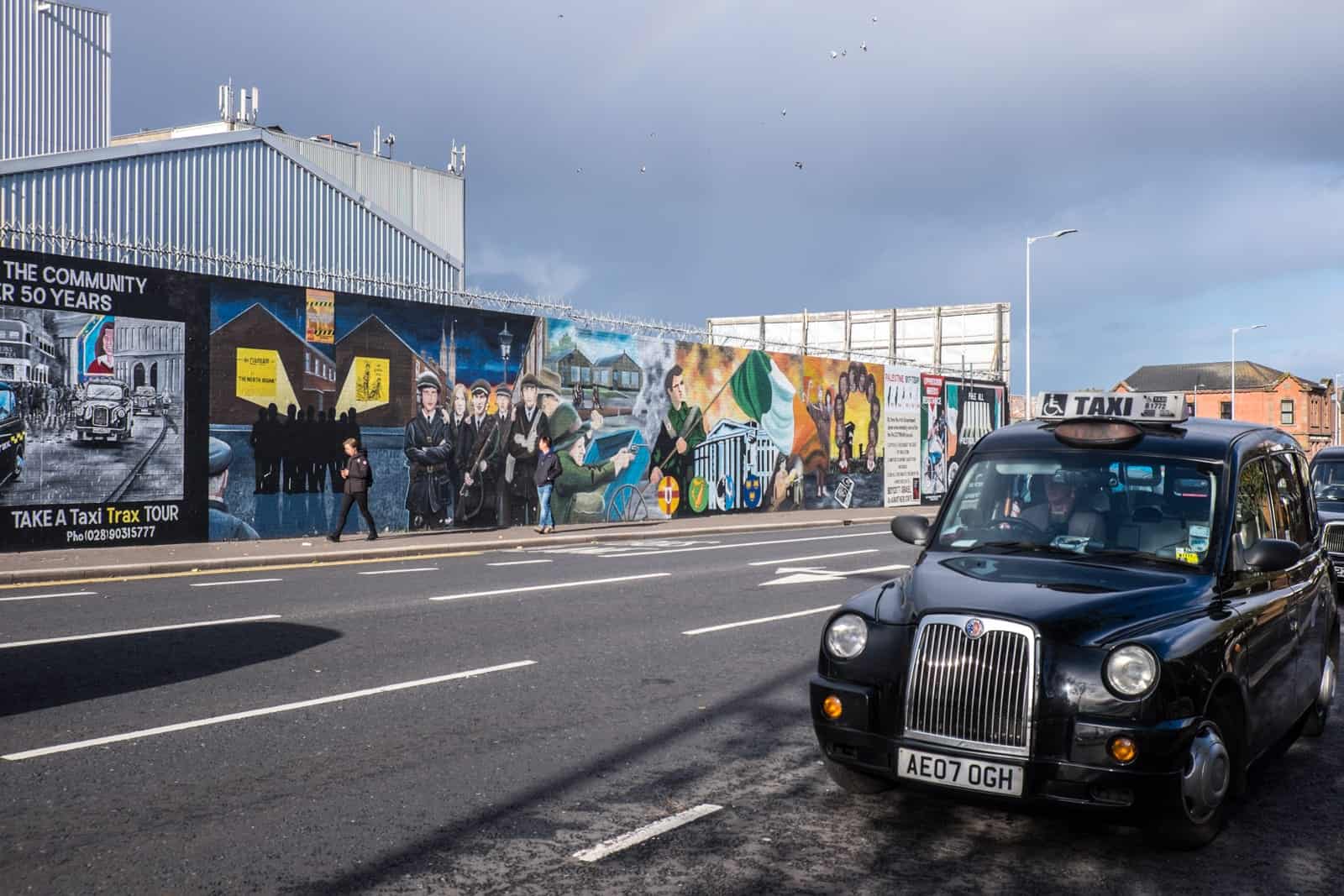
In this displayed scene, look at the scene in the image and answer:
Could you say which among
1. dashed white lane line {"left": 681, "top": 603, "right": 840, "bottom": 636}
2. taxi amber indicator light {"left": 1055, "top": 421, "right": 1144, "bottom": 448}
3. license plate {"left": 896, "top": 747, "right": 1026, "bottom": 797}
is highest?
taxi amber indicator light {"left": 1055, "top": 421, "right": 1144, "bottom": 448}

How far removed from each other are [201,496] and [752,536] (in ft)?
35.5

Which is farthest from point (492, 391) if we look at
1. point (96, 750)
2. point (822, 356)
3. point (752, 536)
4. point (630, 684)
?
point (96, 750)

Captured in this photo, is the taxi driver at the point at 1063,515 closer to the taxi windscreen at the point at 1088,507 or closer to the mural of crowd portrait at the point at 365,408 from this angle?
the taxi windscreen at the point at 1088,507

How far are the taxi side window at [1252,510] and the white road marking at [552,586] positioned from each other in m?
8.48

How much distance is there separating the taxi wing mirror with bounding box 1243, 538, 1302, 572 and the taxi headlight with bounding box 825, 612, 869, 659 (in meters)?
1.91

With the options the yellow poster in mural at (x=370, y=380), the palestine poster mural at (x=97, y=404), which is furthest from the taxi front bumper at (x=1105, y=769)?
the yellow poster in mural at (x=370, y=380)

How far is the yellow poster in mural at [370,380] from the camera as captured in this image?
2217 cm

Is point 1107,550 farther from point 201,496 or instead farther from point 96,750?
point 201,496

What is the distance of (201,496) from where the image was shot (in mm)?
19750

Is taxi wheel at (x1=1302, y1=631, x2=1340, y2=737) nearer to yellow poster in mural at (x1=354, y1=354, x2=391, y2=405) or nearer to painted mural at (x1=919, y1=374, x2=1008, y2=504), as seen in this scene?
yellow poster in mural at (x1=354, y1=354, x2=391, y2=405)

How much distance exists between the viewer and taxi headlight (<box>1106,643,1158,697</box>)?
4.41 m

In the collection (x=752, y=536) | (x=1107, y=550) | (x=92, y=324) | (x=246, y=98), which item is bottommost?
(x=752, y=536)

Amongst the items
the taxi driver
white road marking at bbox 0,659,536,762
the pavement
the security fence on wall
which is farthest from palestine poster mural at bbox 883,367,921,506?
the taxi driver

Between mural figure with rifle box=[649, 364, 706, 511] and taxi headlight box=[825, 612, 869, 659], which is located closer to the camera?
taxi headlight box=[825, 612, 869, 659]
